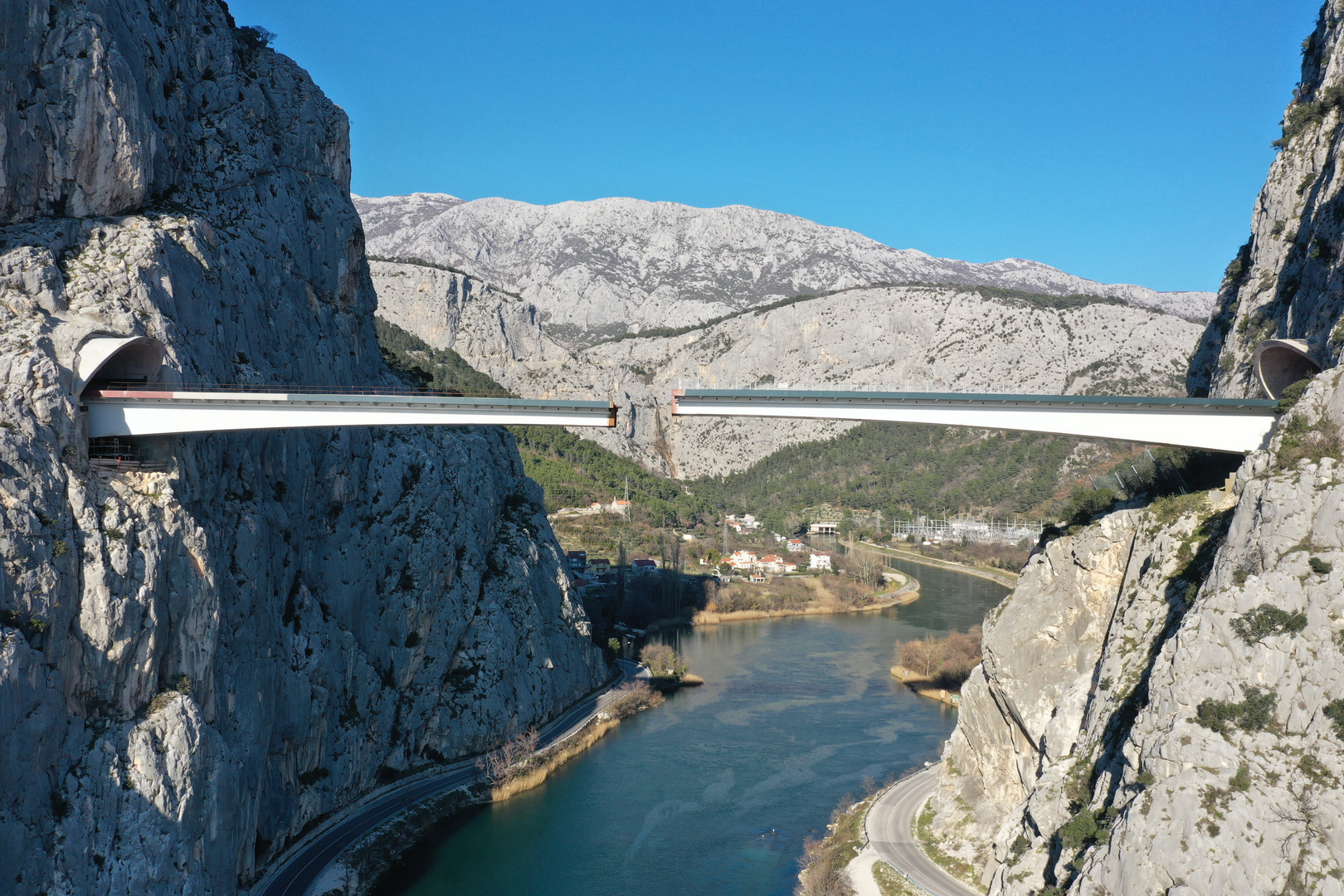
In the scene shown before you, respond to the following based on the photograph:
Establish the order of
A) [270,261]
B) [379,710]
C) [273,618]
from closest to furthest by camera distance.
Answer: [273,618], [270,261], [379,710]

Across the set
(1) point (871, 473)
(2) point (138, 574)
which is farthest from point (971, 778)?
(1) point (871, 473)

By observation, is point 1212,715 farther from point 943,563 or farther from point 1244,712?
point 943,563

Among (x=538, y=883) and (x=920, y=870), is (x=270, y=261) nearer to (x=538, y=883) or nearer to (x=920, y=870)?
(x=538, y=883)

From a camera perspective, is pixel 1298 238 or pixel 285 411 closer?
pixel 285 411

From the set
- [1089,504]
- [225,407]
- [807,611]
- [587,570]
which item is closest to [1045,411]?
[1089,504]

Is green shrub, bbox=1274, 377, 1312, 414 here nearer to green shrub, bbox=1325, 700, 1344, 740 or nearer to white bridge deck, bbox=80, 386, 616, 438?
green shrub, bbox=1325, 700, 1344, 740

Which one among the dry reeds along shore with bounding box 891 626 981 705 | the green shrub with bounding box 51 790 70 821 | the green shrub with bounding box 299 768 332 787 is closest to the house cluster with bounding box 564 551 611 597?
the dry reeds along shore with bounding box 891 626 981 705
